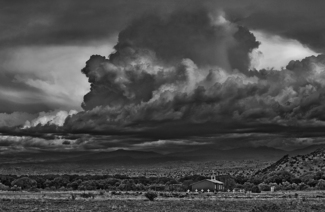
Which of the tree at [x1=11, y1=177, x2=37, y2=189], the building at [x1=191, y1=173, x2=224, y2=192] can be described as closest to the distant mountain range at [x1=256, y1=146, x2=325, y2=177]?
the building at [x1=191, y1=173, x2=224, y2=192]

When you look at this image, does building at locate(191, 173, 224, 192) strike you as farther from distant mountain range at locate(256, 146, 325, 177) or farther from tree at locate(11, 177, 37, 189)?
distant mountain range at locate(256, 146, 325, 177)

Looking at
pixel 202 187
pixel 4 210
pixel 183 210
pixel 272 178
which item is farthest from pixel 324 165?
pixel 4 210

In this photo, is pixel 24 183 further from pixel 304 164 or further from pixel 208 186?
pixel 304 164

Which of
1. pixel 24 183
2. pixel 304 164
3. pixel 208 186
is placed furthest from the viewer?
pixel 304 164

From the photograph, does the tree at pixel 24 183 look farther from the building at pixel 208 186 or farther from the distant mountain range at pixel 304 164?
the distant mountain range at pixel 304 164

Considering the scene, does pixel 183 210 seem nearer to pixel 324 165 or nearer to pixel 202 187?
pixel 202 187

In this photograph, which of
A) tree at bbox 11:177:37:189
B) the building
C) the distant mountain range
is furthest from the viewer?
the distant mountain range

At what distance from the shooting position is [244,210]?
55062mm

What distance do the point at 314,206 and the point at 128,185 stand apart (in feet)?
221

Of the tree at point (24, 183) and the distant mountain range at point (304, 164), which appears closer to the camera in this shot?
the tree at point (24, 183)

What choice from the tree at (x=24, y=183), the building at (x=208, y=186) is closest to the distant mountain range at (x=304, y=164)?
the building at (x=208, y=186)

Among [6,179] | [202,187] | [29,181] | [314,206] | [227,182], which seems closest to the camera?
[314,206]

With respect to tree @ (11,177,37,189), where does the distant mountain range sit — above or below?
above

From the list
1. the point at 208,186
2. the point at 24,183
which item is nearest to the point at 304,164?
the point at 208,186
